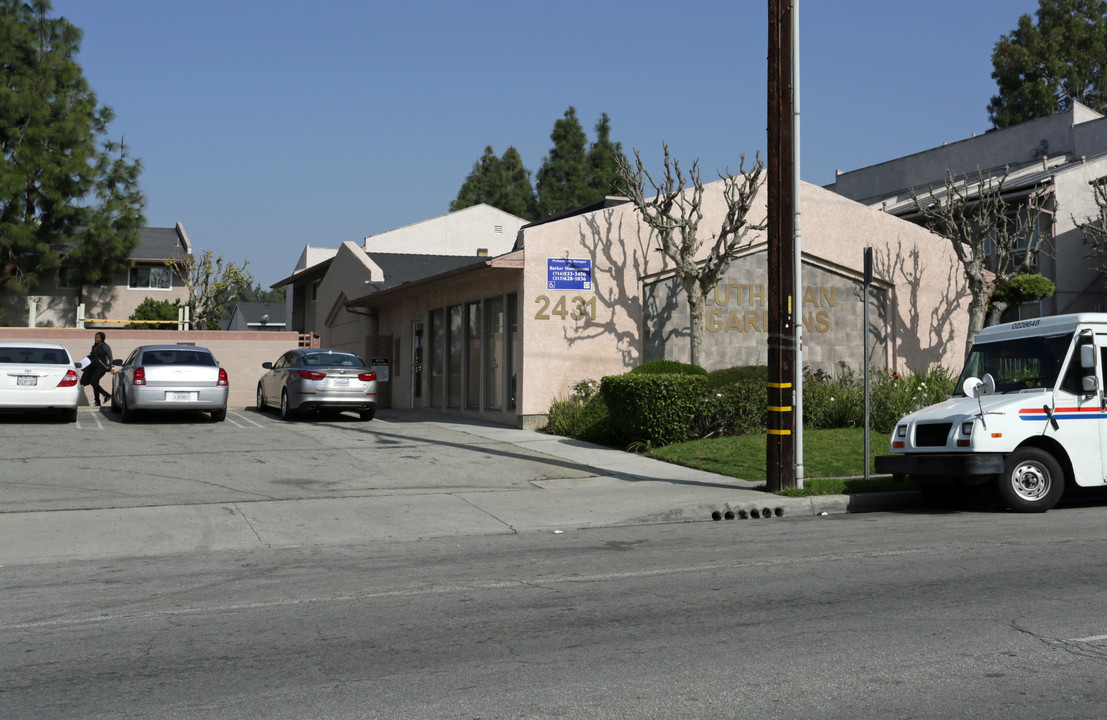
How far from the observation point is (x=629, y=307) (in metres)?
21.0

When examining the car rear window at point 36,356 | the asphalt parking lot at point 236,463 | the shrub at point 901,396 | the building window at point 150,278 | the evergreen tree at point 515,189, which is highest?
the evergreen tree at point 515,189

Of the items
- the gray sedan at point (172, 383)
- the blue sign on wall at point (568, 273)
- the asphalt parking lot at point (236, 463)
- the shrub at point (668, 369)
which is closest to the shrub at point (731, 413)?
the shrub at point (668, 369)

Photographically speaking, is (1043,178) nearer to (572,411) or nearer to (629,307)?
(629,307)

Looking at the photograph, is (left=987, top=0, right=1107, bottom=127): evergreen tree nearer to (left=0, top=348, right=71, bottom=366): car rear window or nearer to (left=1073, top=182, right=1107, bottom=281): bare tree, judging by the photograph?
(left=1073, top=182, right=1107, bottom=281): bare tree

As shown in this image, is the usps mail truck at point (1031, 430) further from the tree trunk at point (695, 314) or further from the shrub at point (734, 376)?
the tree trunk at point (695, 314)

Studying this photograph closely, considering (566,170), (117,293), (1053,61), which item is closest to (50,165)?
(117,293)

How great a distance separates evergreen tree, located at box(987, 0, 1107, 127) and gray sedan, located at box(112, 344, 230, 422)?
43345 millimetres

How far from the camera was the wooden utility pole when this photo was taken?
41.5ft

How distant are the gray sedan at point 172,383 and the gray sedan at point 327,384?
4.99 feet

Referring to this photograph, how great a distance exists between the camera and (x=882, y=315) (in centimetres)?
2344

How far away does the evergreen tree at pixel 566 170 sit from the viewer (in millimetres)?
62375

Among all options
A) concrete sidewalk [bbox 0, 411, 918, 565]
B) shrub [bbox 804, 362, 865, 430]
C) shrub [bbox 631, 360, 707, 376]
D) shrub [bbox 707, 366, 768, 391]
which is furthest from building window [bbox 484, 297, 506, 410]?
concrete sidewalk [bbox 0, 411, 918, 565]

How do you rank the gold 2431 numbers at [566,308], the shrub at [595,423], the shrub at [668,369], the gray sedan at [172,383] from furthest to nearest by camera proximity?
the gold 2431 numbers at [566,308], the gray sedan at [172,383], the shrub at [668,369], the shrub at [595,423]

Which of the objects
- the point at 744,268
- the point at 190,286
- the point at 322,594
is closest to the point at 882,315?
the point at 744,268
